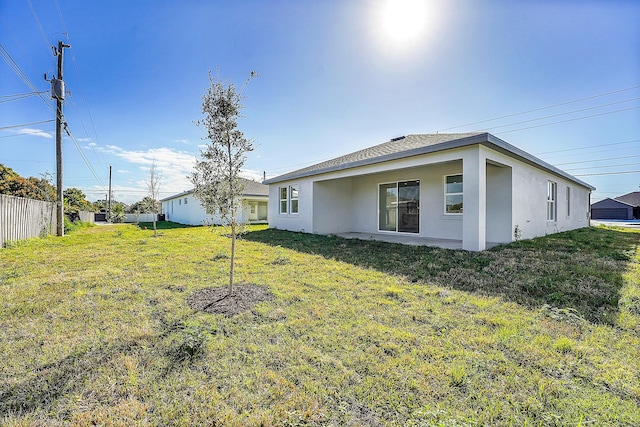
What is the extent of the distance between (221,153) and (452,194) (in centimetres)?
761

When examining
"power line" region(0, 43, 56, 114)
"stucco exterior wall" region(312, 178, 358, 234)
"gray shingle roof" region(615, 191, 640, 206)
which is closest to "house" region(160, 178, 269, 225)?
"stucco exterior wall" region(312, 178, 358, 234)

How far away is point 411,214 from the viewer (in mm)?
10234

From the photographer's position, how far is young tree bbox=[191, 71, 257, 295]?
397 cm

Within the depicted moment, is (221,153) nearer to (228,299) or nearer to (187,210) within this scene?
(228,299)

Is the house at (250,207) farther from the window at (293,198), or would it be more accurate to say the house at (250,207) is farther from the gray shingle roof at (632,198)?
the gray shingle roof at (632,198)

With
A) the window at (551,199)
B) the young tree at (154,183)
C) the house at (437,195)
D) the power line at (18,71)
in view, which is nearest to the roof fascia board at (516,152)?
the house at (437,195)

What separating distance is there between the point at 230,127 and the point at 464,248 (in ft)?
20.7

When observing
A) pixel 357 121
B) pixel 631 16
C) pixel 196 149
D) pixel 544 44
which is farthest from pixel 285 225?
pixel 631 16

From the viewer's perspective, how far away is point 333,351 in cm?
254

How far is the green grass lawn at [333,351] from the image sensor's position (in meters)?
1.82

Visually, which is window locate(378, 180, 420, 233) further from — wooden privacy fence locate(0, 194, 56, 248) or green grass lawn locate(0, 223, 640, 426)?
wooden privacy fence locate(0, 194, 56, 248)

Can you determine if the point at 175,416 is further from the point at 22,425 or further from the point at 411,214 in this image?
the point at 411,214

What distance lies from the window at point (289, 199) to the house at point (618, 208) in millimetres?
48656

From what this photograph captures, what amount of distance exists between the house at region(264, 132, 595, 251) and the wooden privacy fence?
A: 9669 millimetres
